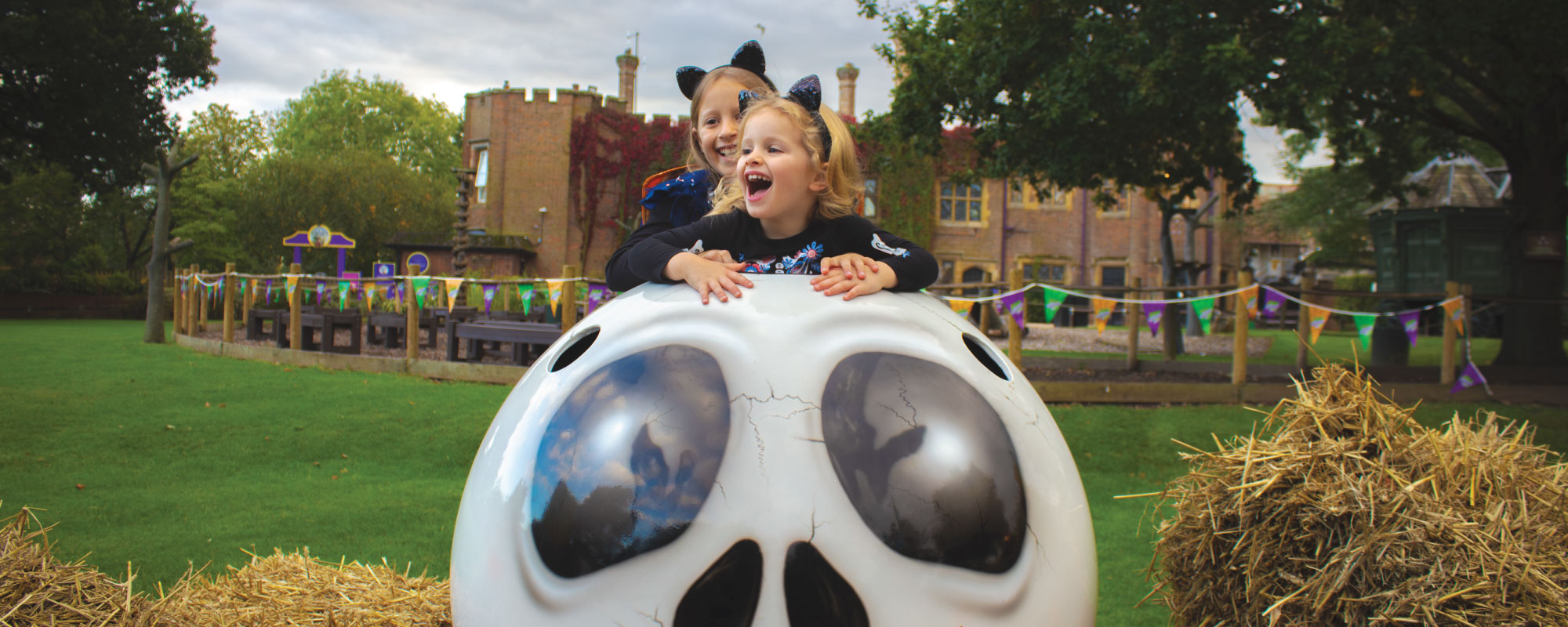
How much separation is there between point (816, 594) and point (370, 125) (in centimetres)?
6099

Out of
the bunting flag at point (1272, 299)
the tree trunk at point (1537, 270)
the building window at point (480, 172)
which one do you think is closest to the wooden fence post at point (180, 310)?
the building window at point (480, 172)

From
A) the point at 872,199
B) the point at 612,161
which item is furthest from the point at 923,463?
the point at 612,161

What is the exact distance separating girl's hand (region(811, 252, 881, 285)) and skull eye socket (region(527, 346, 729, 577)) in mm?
455

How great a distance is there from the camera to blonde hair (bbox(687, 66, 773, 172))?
3.22 m

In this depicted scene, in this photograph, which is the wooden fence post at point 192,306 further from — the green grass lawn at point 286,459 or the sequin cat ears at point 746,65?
the sequin cat ears at point 746,65

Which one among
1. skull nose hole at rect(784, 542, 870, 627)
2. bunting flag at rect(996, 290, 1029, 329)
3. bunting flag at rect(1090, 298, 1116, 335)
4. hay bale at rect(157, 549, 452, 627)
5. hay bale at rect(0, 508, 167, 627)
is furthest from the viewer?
bunting flag at rect(1090, 298, 1116, 335)

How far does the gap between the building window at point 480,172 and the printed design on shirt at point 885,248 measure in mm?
33511

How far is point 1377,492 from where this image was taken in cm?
292

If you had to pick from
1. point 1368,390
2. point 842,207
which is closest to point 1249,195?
point 1368,390

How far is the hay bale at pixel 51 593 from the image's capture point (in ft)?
8.38

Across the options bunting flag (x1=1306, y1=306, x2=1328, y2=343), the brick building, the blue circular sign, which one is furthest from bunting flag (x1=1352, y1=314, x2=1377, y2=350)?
the blue circular sign

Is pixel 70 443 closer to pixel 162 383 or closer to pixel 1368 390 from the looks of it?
pixel 162 383

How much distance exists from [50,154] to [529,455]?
41.3ft

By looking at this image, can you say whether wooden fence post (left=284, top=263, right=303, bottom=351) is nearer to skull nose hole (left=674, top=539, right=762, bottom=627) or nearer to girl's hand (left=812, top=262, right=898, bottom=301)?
girl's hand (left=812, top=262, right=898, bottom=301)
